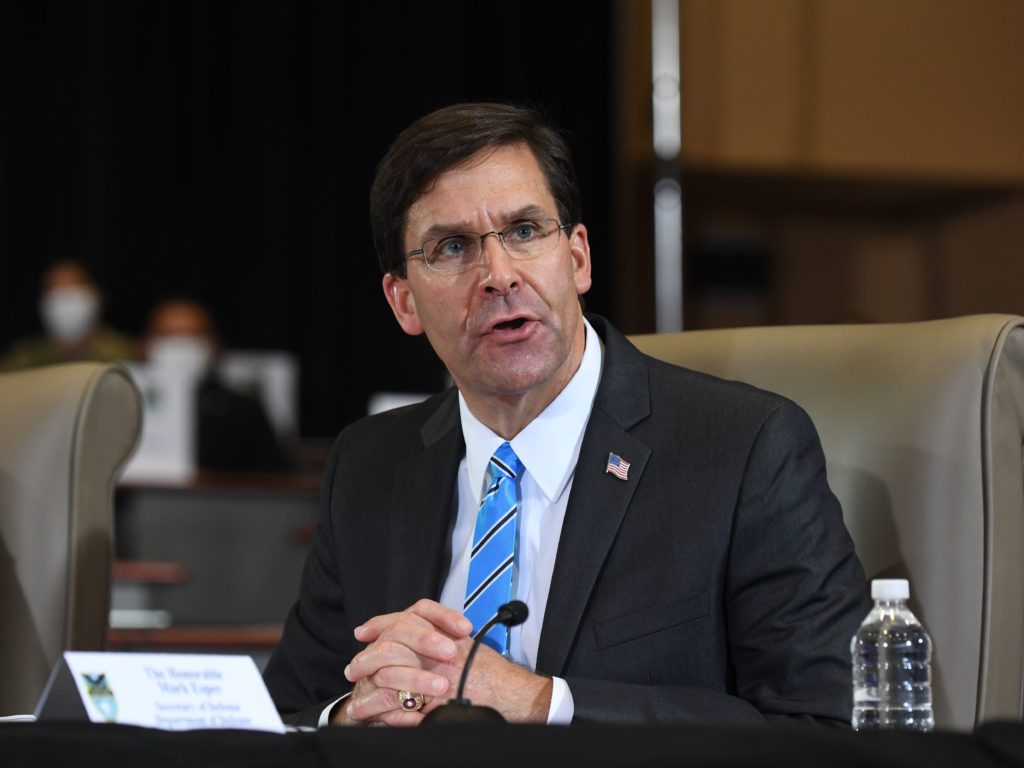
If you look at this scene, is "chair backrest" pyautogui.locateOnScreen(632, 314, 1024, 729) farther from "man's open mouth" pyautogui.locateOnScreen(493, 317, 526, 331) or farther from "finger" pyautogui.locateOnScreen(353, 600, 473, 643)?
"finger" pyautogui.locateOnScreen(353, 600, 473, 643)

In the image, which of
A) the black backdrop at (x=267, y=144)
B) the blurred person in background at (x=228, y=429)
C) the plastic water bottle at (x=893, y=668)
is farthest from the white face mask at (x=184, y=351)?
the plastic water bottle at (x=893, y=668)

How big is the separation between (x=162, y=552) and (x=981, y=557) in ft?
11.8

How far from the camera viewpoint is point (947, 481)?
5.17 ft

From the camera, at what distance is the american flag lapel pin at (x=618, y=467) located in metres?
1.69

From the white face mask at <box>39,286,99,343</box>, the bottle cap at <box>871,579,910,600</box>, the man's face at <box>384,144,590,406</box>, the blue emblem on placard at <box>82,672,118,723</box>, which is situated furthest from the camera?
the white face mask at <box>39,286,99,343</box>

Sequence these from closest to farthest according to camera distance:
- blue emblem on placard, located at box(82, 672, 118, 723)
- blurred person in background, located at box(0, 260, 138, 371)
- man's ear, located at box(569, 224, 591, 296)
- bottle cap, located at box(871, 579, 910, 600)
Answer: blue emblem on placard, located at box(82, 672, 118, 723), bottle cap, located at box(871, 579, 910, 600), man's ear, located at box(569, 224, 591, 296), blurred person in background, located at box(0, 260, 138, 371)

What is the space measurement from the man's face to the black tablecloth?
2.98 feet

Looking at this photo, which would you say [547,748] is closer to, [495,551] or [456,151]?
[495,551]

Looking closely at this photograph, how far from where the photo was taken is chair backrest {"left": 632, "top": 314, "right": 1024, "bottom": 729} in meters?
1.54

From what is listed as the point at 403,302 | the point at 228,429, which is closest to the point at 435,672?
the point at 403,302

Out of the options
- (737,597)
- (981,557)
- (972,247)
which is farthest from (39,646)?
(972,247)

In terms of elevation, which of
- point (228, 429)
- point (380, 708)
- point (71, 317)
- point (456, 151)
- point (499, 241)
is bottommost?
point (228, 429)

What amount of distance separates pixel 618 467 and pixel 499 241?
1.08 feet

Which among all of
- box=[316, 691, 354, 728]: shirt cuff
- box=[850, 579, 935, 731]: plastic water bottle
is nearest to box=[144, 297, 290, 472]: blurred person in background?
box=[316, 691, 354, 728]: shirt cuff
